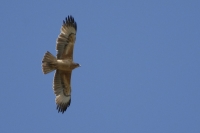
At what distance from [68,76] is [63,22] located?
197 cm

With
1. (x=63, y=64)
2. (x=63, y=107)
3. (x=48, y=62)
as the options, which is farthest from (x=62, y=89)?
(x=48, y=62)

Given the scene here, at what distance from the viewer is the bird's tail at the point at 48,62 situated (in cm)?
1375

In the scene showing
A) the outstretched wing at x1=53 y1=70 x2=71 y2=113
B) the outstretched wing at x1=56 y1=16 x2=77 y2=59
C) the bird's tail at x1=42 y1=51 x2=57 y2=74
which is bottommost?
the outstretched wing at x1=53 y1=70 x2=71 y2=113

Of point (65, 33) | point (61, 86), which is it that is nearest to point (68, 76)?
point (61, 86)

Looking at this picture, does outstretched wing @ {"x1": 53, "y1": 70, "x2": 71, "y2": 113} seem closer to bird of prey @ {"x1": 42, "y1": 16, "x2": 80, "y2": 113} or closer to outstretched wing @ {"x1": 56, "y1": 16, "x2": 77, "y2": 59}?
bird of prey @ {"x1": 42, "y1": 16, "x2": 80, "y2": 113}

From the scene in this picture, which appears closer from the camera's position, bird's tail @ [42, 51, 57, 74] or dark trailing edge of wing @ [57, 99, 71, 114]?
bird's tail @ [42, 51, 57, 74]

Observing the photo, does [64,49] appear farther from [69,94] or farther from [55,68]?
[69,94]

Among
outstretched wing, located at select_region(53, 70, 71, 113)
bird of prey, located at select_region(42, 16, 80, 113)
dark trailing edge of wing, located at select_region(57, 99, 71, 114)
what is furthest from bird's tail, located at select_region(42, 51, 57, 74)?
dark trailing edge of wing, located at select_region(57, 99, 71, 114)

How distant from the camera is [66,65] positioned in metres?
14.2

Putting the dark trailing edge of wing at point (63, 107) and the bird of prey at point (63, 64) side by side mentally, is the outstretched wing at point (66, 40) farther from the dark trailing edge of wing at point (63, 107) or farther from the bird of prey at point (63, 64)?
the dark trailing edge of wing at point (63, 107)

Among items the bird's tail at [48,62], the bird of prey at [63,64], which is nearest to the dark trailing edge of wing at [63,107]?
the bird of prey at [63,64]

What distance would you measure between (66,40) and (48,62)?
1.10 metres

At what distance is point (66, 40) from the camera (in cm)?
1434

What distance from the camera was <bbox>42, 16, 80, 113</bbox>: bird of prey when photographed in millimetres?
13914
